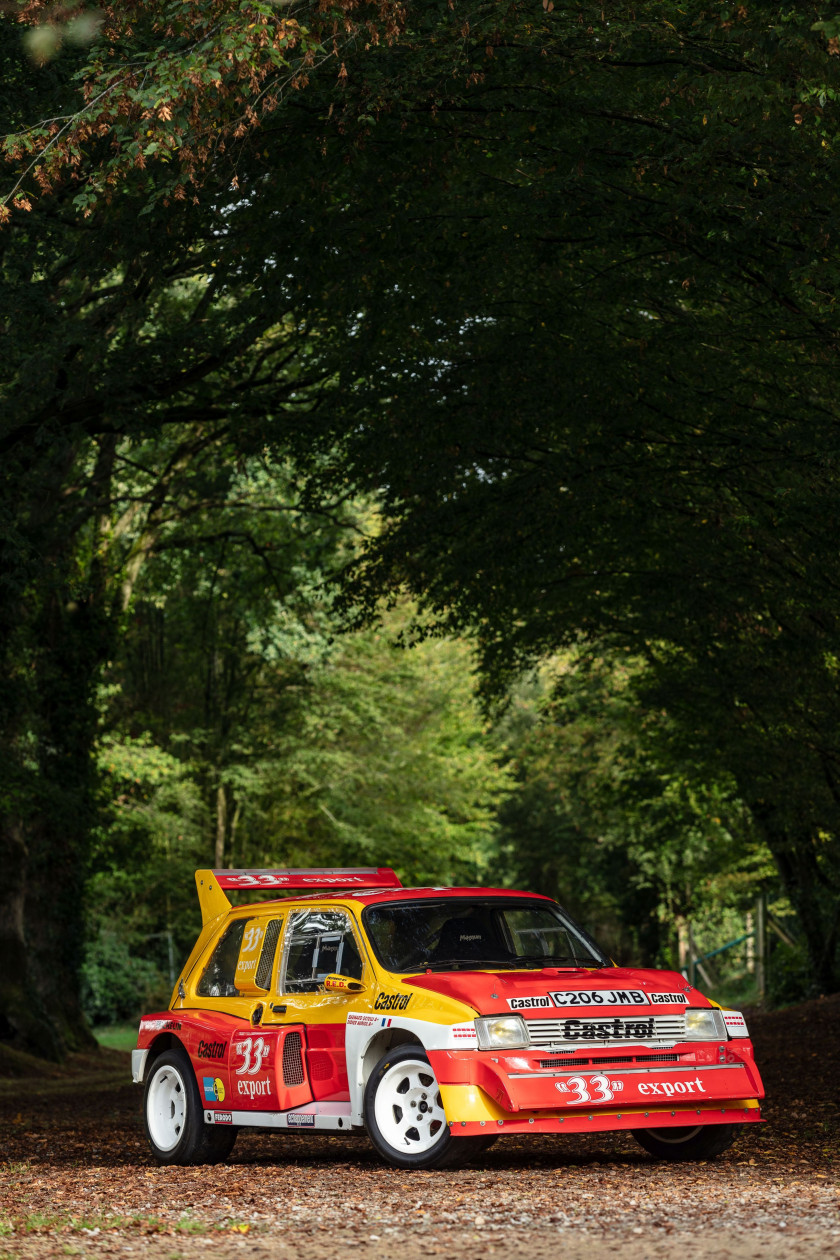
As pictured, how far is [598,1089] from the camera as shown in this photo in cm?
863

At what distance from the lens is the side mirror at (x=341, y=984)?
31.1ft

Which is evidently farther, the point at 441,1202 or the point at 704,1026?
the point at 704,1026

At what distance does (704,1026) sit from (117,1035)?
30093 mm

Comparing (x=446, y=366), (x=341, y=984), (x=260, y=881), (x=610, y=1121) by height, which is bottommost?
(x=610, y=1121)

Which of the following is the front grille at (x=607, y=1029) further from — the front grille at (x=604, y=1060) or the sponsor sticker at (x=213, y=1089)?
the sponsor sticker at (x=213, y=1089)

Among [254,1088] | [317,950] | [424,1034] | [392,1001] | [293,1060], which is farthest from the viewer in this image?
[317,950]

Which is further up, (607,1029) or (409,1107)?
(607,1029)

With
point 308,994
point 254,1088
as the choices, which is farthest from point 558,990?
point 254,1088

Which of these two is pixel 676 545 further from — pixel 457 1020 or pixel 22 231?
pixel 457 1020

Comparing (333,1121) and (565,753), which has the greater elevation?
(565,753)

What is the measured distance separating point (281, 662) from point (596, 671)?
12.4 metres

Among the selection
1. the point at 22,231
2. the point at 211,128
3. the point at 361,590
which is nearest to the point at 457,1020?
the point at 211,128

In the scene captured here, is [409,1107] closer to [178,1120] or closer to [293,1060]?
[293,1060]

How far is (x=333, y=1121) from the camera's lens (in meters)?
9.39
